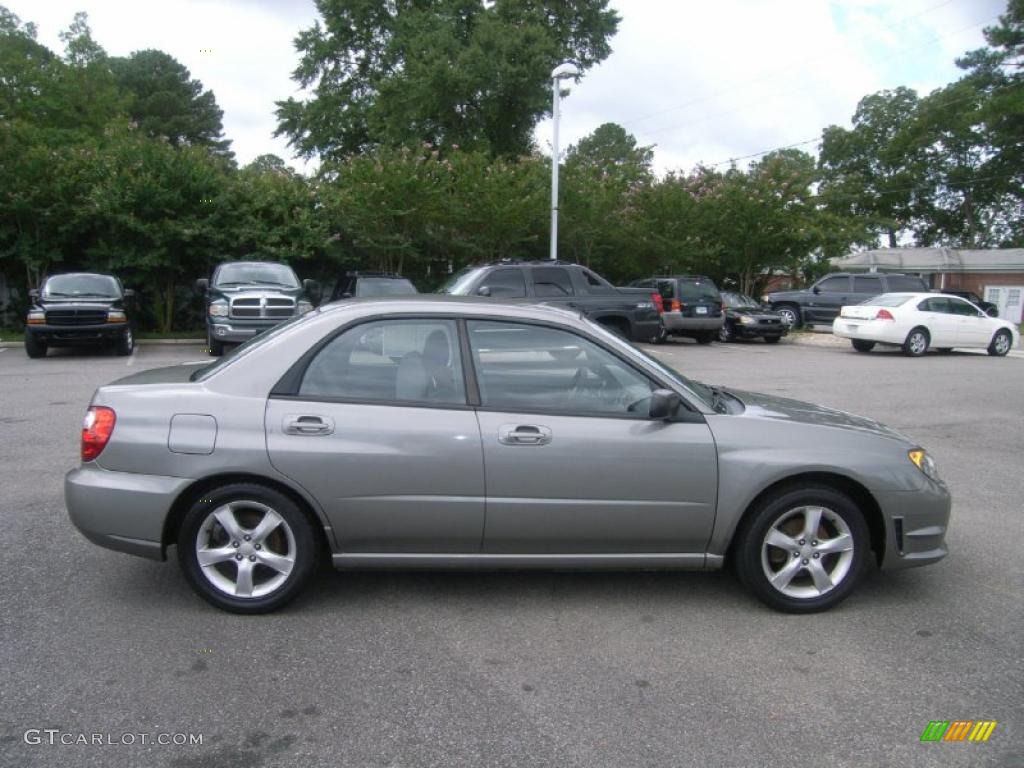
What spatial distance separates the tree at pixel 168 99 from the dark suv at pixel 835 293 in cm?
4255

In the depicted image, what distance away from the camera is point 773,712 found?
126 inches

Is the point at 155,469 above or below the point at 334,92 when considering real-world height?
below

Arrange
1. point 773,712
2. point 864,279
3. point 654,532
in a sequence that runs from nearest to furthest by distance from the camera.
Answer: point 773,712 → point 654,532 → point 864,279

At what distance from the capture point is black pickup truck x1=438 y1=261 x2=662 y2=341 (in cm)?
1510

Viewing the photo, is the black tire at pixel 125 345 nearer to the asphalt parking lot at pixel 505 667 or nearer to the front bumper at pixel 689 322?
the asphalt parking lot at pixel 505 667

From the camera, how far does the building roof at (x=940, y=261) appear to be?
43969 millimetres

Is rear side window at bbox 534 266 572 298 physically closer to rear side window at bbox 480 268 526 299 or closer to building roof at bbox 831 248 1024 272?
rear side window at bbox 480 268 526 299

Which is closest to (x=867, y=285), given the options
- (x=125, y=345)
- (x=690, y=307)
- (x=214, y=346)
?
(x=690, y=307)

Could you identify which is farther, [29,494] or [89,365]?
[89,365]

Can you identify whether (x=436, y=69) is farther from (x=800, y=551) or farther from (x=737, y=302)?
(x=800, y=551)

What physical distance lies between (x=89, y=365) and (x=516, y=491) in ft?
42.4

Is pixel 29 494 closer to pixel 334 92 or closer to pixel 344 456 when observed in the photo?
pixel 344 456

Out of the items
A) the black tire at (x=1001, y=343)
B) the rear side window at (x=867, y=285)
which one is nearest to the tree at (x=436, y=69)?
the rear side window at (x=867, y=285)

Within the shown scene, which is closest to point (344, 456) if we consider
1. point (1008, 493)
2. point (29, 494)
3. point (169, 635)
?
point (169, 635)
